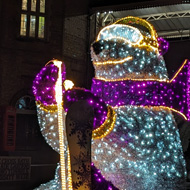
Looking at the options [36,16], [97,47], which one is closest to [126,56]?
[97,47]

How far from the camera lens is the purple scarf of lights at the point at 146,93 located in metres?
5.32

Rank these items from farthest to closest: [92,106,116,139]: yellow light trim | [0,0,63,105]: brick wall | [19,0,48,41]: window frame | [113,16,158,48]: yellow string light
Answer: [19,0,48,41]: window frame, [0,0,63,105]: brick wall, [113,16,158,48]: yellow string light, [92,106,116,139]: yellow light trim

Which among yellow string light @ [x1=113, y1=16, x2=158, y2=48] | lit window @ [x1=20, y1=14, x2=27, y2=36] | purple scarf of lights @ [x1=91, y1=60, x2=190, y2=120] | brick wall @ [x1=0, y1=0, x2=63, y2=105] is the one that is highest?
lit window @ [x1=20, y1=14, x2=27, y2=36]

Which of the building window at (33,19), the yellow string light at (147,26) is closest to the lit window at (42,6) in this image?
the building window at (33,19)

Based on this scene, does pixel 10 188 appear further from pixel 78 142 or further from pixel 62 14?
pixel 62 14

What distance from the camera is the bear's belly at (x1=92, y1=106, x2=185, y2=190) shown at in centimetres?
502

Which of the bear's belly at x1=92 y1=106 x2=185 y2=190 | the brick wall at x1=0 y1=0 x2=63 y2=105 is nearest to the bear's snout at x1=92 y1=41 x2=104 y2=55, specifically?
the bear's belly at x1=92 y1=106 x2=185 y2=190

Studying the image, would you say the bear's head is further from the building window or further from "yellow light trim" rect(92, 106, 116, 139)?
the building window

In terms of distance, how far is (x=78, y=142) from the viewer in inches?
155

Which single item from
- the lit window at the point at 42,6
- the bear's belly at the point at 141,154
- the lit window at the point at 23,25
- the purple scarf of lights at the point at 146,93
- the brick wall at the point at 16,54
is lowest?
the bear's belly at the point at 141,154

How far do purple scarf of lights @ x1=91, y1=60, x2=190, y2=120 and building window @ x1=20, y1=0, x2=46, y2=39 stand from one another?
32.8ft

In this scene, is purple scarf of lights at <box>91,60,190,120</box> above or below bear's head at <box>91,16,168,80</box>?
below

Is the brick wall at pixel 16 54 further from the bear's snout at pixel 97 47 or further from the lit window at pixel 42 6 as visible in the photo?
the bear's snout at pixel 97 47

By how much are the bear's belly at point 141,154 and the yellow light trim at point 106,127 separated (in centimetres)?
19
